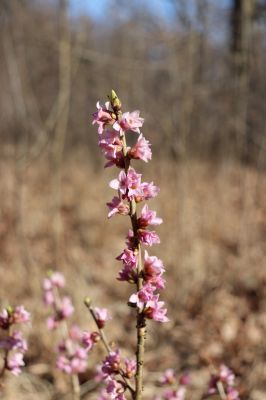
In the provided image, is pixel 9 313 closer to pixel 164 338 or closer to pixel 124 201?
pixel 124 201

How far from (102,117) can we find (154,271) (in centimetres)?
46

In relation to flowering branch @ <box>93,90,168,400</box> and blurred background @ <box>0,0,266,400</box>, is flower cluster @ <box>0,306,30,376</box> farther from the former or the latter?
blurred background @ <box>0,0,266,400</box>

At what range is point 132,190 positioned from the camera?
50.6 inches

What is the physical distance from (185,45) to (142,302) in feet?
12.7

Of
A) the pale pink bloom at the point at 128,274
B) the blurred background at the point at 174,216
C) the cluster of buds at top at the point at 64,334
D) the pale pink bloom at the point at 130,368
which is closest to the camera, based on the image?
the pale pink bloom at the point at 128,274

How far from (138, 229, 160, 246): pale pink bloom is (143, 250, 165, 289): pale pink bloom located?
0.14 feet

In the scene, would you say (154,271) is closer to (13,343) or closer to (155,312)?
(155,312)

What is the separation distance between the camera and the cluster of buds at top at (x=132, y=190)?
1.29m

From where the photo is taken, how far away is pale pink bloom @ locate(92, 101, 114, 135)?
129 cm

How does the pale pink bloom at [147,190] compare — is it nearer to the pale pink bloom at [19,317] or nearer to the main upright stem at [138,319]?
the main upright stem at [138,319]

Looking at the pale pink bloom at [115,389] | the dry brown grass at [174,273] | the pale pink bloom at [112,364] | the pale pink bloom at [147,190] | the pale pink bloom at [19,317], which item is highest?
the dry brown grass at [174,273]

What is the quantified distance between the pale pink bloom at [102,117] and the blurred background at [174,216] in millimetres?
1113

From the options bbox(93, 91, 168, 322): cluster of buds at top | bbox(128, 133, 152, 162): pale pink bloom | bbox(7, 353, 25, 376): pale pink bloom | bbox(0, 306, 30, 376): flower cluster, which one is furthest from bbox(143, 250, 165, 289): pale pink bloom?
bbox(7, 353, 25, 376): pale pink bloom

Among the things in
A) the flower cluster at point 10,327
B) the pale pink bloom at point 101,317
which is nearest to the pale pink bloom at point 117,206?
the pale pink bloom at point 101,317
